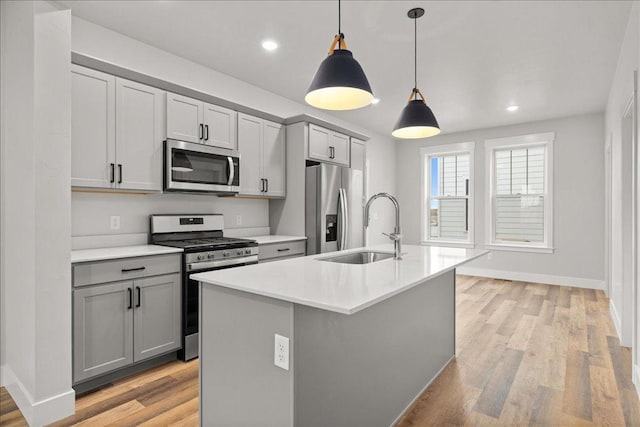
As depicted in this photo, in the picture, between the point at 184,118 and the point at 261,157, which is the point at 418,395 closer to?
the point at 261,157

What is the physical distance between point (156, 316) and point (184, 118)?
169cm

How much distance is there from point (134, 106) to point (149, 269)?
4.25 ft

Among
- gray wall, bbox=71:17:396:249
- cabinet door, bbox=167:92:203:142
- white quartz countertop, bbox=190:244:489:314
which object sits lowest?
white quartz countertop, bbox=190:244:489:314

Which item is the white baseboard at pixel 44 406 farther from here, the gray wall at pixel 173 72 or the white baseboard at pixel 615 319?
the white baseboard at pixel 615 319

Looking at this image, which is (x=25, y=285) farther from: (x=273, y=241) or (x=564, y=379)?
(x=564, y=379)

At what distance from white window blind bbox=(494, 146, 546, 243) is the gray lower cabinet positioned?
5528 mm

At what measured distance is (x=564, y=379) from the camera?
2619 mm

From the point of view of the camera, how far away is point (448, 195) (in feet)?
22.7

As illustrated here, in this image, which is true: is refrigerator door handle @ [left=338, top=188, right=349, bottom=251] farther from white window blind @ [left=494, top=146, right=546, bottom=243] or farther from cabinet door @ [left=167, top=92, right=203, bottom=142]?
white window blind @ [left=494, top=146, right=546, bottom=243]

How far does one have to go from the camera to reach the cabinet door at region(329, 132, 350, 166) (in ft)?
15.2

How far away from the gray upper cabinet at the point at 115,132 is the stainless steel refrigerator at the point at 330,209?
5.39 feet

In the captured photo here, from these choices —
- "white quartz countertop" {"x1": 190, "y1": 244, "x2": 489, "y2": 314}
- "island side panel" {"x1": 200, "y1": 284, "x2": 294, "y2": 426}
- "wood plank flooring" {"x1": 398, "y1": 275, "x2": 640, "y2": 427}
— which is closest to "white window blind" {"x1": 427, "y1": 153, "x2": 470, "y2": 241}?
"wood plank flooring" {"x1": 398, "y1": 275, "x2": 640, "y2": 427}

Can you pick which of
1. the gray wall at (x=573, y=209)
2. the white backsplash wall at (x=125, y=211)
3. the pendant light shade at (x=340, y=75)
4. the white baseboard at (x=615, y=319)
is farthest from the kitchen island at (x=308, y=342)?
the gray wall at (x=573, y=209)

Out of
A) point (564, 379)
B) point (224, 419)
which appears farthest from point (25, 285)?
point (564, 379)
